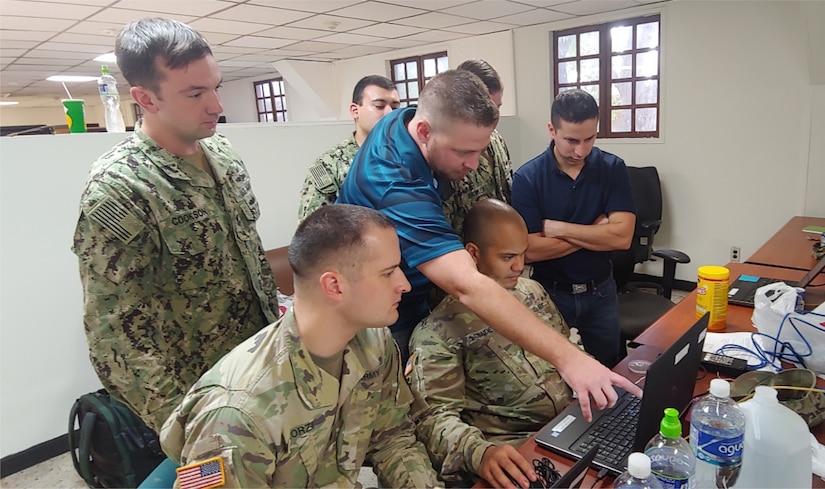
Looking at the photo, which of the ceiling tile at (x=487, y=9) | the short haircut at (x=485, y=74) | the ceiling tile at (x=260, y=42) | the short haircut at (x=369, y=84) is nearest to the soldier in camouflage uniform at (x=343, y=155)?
the short haircut at (x=369, y=84)

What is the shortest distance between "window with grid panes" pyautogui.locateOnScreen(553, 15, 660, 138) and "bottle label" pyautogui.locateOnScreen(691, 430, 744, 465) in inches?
159

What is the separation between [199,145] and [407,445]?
3.24 feet

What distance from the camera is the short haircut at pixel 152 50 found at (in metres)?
1.22

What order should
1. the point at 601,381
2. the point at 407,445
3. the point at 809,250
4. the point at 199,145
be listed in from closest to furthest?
the point at 601,381
the point at 407,445
the point at 199,145
the point at 809,250

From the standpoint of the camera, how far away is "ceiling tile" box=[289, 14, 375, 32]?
438 cm

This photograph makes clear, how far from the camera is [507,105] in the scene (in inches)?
206

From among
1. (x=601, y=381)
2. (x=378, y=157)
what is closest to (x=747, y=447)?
(x=601, y=381)

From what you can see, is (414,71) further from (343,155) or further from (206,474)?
(206,474)

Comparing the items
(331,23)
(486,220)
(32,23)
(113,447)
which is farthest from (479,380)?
(32,23)

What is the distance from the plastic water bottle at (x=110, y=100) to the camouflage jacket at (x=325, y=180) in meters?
0.96

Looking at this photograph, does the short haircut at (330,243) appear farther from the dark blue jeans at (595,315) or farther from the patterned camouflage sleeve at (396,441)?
the dark blue jeans at (595,315)

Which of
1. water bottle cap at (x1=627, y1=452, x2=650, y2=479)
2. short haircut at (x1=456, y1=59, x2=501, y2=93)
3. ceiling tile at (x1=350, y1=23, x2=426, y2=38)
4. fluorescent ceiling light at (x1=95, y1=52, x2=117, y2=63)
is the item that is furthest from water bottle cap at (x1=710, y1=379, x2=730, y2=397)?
fluorescent ceiling light at (x1=95, y1=52, x2=117, y2=63)

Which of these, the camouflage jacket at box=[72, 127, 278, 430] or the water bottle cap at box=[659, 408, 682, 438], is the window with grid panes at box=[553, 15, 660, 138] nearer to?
the camouflage jacket at box=[72, 127, 278, 430]

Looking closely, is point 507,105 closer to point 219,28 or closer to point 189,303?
point 219,28
